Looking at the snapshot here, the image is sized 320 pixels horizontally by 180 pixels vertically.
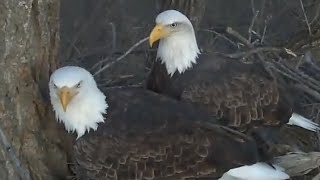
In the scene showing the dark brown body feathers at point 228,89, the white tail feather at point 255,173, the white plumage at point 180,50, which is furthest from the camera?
the white plumage at point 180,50

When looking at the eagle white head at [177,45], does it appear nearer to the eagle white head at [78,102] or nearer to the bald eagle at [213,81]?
the bald eagle at [213,81]

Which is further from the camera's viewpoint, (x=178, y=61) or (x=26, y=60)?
(x=178, y=61)

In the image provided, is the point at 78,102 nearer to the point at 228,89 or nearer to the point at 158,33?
the point at 158,33

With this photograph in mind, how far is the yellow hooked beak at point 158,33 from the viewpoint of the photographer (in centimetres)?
350

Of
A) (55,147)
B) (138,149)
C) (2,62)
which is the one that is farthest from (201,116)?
(2,62)

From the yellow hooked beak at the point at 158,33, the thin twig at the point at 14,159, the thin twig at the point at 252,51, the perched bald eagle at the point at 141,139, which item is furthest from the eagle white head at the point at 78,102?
the thin twig at the point at 252,51

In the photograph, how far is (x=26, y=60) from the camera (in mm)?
3133

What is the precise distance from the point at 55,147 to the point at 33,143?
136 mm

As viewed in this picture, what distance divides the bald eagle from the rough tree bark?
20.9 inches

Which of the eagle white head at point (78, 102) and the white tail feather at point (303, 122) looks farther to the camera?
the white tail feather at point (303, 122)

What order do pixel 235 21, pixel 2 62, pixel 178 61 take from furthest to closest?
1. pixel 235 21
2. pixel 178 61
3. pixel 2 62

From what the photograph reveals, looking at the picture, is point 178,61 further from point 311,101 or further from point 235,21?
point 235,21

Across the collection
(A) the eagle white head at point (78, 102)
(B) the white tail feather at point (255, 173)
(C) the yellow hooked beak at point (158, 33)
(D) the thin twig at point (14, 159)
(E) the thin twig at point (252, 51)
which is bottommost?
(B) the white tail feather at point (255, 173)

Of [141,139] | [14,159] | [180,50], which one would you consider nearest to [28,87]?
[14,159]
